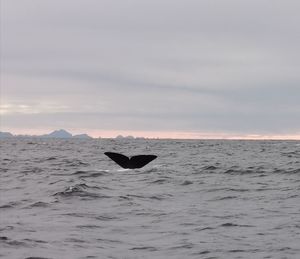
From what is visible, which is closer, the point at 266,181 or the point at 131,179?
Answer: the point at 266,181

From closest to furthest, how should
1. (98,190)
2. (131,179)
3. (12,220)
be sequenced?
(12,220), (98,190), (131,179)

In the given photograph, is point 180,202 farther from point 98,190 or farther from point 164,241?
point 164,241

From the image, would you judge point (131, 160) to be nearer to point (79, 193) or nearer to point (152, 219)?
point (79, 193)

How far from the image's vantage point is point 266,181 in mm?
23938

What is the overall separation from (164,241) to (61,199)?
7.09 m

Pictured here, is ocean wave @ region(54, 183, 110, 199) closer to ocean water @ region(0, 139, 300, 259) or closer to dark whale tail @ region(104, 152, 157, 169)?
ocean water @ region(0, 139, 300, 259)

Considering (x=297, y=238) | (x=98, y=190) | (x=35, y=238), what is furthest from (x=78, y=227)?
(x=98, y=190)

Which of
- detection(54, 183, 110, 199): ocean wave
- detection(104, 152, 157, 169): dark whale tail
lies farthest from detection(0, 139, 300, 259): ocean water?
detection(104, 152, 157, 169): dark whale tail

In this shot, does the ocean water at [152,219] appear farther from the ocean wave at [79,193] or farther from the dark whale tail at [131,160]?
the dark whale tail at [131,160]

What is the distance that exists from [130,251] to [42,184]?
13.9 meters

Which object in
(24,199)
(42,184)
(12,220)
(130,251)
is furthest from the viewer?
(42,184)

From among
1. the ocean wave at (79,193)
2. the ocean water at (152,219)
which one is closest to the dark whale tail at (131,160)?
the ocean water at (152,219)

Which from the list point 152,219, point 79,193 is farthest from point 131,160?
point 152,219

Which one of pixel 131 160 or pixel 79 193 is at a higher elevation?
pixel 131 160
